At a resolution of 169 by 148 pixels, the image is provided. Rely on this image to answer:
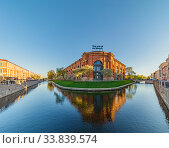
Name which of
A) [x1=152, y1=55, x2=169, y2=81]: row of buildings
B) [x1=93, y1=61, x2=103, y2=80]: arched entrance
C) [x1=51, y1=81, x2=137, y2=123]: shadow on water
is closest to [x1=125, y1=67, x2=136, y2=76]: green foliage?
[x1=152, y1=55, x2=169, y2=81]: row of buildings

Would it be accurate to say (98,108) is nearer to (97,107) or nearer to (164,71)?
(97,107)

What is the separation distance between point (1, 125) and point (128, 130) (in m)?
10.8

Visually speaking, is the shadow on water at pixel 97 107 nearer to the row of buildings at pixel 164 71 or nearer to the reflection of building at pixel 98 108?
the reflection of building at pixel 98 108

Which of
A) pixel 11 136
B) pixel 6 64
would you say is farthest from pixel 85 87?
pixel 6 64

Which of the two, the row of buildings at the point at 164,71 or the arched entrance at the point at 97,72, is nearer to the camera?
the arched entrance at the point at 97,72

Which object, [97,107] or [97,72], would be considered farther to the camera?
[97,72]

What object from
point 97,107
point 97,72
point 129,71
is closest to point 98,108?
point 97,107

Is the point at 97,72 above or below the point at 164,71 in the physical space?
below

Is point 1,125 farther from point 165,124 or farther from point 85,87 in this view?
point 85,87

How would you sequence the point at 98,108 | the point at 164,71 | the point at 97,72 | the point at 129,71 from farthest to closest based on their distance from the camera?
the point at 129,71
the point at 164,71
the point at 97,72
the point at 98,108

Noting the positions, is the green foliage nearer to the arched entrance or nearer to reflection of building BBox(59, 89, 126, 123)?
the arched entrance

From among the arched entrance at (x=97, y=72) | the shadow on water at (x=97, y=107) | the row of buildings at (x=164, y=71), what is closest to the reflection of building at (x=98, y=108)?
the shadow on water at (x=97, y=107)

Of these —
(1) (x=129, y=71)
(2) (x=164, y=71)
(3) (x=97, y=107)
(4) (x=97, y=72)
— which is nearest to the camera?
(3) (x=97, y=107)

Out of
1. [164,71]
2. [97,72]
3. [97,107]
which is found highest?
[164,71]
